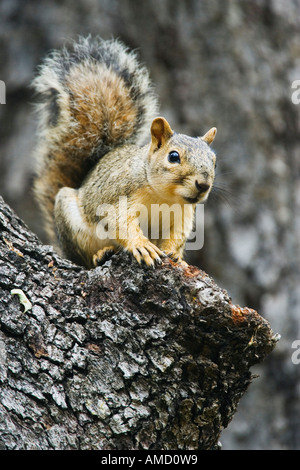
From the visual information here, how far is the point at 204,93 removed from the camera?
3328 mm

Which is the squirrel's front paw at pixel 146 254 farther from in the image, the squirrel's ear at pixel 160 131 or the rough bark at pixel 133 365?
the squirrel's ear at pixel 160 131

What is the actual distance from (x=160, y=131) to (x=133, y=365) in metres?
0.95

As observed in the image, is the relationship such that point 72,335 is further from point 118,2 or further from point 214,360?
point 118,2

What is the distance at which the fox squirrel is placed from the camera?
81.7 inches

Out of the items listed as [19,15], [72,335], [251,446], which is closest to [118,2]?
[19,15]

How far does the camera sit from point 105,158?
2488 millimetres

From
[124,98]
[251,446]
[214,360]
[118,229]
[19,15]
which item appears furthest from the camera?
[19,15]

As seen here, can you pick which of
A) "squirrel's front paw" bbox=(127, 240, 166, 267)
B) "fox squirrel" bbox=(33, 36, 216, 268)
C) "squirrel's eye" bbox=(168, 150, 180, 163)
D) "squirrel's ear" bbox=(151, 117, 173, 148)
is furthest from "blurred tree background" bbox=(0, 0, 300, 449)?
"squirrel's front paw" bbox=(127, 240, 166, 267)

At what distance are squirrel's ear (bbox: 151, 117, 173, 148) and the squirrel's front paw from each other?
501 millimetres

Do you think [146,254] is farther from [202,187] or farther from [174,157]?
[174,157]

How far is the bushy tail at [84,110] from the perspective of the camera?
2523 mm

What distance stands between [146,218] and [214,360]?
75cm

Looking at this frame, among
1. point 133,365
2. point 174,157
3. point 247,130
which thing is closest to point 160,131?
point 174,157

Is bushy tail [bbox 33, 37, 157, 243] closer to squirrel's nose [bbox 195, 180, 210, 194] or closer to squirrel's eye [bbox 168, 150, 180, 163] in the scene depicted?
squirrel's eye [bbox 168, 150, 180, 163]
